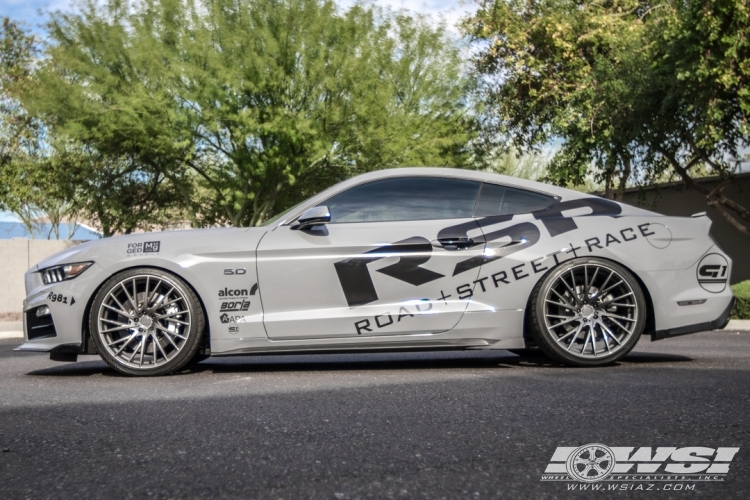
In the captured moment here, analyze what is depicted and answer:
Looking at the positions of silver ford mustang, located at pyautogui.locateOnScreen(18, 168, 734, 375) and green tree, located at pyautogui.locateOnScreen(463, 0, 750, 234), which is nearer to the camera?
silver ford mustang, located at pyautogui.locateOnScreen(18, 168, 734, 375)

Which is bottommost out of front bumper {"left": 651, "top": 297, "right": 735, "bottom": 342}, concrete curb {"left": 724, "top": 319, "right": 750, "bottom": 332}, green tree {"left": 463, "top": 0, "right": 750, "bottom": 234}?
concrete curb {"left": 724, "top": 319, "right": 750, "bottom": 332}

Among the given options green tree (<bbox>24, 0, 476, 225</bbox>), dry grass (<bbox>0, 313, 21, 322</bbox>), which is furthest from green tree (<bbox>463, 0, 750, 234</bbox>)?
dry grass (<bbox>0, 313, 21, 322</bbox>)

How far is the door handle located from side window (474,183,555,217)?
264 millimetres

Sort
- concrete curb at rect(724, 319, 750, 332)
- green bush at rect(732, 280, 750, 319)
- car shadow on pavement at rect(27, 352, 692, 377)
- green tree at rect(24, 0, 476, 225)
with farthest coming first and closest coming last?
green tree at rect(24, 0, 476, 225), green bush at rect(732, 280, 750, 319), concrete curb at rect(724, 319, 750, 332), car shadow on pavement at rect(27, 352, 692, 377)

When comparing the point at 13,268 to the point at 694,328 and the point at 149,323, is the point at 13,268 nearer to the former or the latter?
the point at 149,323

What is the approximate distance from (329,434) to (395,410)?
660 mm

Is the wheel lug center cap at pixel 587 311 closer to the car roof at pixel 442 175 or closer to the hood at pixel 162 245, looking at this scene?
the car roof at pixel 442 175

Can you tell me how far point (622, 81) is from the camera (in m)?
18.5

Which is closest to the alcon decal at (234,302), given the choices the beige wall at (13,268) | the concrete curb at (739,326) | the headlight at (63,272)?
the headlight at (63,272)

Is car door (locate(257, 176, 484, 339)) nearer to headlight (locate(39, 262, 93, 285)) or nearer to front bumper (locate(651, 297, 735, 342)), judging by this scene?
headlight (locate(39, 262, 93, 285))

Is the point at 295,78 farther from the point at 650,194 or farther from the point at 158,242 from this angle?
the point at 158,242

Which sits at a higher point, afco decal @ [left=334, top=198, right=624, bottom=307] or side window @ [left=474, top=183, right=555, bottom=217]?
side window @ [left=474, top=183, right=555, bottom=217]

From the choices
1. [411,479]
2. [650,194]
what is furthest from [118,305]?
[650,194]

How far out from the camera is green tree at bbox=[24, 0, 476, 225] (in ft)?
62.1
